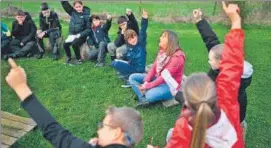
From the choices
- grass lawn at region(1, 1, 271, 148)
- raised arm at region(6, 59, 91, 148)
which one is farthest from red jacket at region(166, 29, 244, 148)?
grass lawn at region(1, 1, 271, 148)

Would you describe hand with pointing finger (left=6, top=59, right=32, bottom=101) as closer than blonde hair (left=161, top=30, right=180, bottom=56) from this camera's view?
Yes

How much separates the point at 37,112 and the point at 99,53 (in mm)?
5410

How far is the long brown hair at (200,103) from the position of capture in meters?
2.66

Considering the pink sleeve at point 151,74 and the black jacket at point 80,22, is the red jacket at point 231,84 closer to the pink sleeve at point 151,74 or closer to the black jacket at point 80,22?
the pink sleeve at point 151,74

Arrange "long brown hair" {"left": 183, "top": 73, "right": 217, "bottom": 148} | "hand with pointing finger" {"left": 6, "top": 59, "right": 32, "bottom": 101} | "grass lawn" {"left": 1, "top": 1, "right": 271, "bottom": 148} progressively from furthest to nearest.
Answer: "grass lawn" {"left": 1, "top": 1, "right": 271, "bottom": 148}
"long brown hair" {"left": 183, "top": 73, "right": 217, "bottom": 148}
"hand with pointing finger" {"left": 6, "top": 59, "right": 32, "bottom": 101}

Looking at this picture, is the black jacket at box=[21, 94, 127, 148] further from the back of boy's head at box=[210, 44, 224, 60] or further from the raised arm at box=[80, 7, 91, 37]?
the raised arm at box=[80, 7, 91, 37]

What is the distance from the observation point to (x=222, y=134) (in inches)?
119

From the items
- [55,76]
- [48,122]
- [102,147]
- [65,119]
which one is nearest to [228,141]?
[102,147]

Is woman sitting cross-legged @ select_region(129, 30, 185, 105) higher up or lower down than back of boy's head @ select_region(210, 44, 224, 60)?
lower down

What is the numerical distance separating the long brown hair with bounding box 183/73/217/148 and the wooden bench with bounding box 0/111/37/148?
2.56m

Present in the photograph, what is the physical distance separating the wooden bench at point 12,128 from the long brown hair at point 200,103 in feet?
8.41

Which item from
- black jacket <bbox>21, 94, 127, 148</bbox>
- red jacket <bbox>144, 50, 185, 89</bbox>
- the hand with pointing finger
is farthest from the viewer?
red jacket <bbox>144, 50, 185, 89</bbox>

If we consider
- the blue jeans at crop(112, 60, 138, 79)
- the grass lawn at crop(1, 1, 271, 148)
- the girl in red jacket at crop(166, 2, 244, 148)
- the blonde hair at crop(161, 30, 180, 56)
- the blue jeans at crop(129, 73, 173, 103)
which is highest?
the girl in red jacket at crop(166, 2, 244, 148)

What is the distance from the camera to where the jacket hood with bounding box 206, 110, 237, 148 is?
295cm
